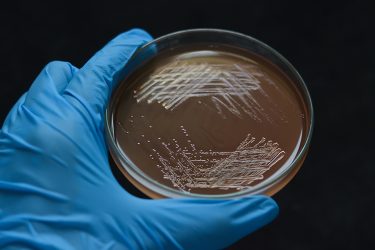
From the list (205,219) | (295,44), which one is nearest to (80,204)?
(205,219)

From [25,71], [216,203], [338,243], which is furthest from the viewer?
[25,71]

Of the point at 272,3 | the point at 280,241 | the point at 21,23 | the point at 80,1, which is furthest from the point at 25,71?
the point at 280,241

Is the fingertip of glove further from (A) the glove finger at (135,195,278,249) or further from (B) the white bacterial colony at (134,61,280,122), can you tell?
(B) the white bacterial colony at (134,61,280,122)

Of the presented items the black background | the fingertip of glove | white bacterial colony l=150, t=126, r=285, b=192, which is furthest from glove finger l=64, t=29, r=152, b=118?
the black background

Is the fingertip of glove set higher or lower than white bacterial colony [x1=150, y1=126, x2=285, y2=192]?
lower

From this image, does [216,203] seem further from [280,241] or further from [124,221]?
[280,241]

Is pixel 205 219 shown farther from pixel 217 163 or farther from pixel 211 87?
pixel 211 87
